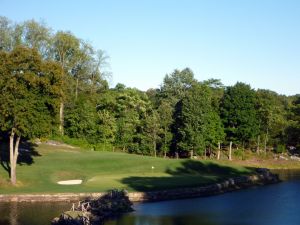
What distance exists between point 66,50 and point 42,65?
46133mm

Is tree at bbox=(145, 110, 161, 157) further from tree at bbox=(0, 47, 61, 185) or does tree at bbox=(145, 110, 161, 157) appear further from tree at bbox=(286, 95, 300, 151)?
tree at bbox=(0, 47, 61, 185)

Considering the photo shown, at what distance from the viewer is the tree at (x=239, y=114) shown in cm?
9100

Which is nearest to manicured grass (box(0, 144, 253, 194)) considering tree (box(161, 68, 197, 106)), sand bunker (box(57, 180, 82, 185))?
sand bunker (box(57, 180, 82, 185))

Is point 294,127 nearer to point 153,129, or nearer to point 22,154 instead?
point 153,129

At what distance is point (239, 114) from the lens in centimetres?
9081

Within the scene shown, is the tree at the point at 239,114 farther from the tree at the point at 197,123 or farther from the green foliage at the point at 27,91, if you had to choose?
the green foliage at the point at 27,91

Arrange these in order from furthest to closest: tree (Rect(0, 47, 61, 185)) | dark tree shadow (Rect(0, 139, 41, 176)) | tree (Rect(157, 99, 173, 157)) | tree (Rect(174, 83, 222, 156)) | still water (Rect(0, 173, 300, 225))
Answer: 1. tree (Rect(157, 99, 173, 157))
2. tree (Rect(174, 83, 222, 156))
3. dark tree shadow (Rect(0, 139, 41, 176))
4. tree (Rect(0, 47, 61, 185))
5. still water (Rect(0, 173, 300, 225))

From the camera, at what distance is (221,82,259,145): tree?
299ft

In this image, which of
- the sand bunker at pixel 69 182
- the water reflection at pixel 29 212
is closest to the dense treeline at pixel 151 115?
the sand bunker at pixel 69 182

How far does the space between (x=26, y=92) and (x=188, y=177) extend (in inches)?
884

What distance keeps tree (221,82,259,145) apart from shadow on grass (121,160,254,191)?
782 inches

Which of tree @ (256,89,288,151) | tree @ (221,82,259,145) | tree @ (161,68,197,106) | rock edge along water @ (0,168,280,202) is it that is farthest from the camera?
tree @ (161,68,197,106)

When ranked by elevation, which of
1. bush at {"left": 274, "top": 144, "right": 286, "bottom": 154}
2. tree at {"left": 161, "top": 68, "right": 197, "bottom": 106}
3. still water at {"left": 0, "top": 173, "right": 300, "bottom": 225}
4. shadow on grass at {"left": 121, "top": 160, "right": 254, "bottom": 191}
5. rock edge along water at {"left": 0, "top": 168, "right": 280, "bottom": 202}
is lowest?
still water at {"left": 0, "top": 173, "right": 300, "bottom": 225}

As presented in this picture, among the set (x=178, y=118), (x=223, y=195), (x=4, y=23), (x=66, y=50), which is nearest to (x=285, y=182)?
(x=223, y=195)
